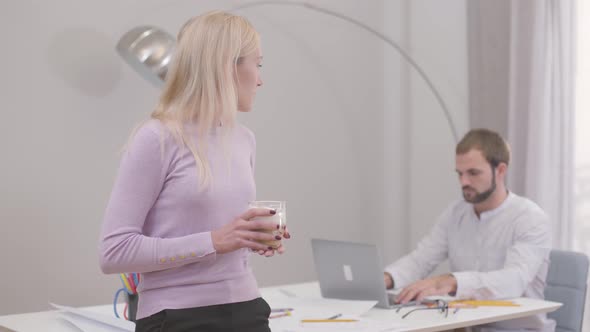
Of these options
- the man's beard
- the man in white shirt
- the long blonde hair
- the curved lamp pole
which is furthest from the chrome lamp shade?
the long blonde hair

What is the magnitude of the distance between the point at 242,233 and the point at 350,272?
4.72 feet

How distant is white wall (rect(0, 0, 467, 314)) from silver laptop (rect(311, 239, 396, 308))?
154cm

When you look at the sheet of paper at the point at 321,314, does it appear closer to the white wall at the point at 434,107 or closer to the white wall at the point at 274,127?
the white wall at the point at 274,127

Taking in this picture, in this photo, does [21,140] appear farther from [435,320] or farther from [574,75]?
[574,75]

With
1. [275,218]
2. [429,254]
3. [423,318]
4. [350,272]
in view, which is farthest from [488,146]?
[275,218]

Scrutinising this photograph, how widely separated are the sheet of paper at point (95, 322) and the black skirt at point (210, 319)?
2.42 ft

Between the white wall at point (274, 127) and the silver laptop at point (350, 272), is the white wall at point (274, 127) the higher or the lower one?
the higher one

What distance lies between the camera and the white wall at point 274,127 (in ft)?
12.2

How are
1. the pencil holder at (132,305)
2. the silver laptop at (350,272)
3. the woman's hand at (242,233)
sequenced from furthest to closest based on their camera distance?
1. the silver laptop at (350,272)
2. the pencil holder at (132,305)
3. the woman's hand at (242,233)

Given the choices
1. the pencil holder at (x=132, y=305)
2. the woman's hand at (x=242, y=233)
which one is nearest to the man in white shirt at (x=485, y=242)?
A: the pencil holder at (x=132, y=305)

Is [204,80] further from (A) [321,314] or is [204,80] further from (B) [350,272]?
(B) [350,272]

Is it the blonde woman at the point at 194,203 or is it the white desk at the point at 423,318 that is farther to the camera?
the white desk at the point at 423,318

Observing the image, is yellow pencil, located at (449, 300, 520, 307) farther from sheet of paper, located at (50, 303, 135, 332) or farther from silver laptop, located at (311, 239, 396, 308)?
sheet of paper, located at (50, 303, 135, 332)

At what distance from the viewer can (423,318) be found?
2.57 meters
